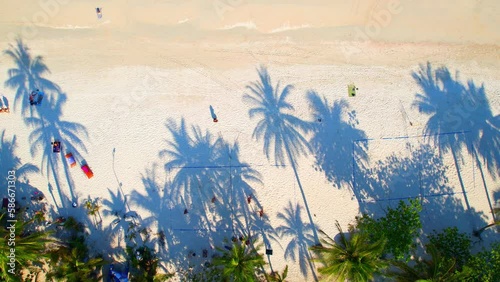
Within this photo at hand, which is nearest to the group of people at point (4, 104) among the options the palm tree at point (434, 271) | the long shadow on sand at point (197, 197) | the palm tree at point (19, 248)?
the palm tree at point (19, 248)

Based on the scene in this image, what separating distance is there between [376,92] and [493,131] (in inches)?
236

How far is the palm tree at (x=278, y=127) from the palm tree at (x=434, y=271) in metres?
5.43

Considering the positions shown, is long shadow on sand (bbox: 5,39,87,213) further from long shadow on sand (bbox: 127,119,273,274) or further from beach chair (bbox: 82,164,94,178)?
long shadow on sand (bbox: 127,119,273,274)

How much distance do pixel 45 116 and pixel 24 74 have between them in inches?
96.0

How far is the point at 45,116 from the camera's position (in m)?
17.0

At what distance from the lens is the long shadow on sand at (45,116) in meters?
16.9

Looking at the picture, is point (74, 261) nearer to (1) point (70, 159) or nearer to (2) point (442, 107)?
(1) point (70, 159)

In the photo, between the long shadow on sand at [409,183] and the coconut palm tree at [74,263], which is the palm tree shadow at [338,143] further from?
the coconut palm tree at [74,263]

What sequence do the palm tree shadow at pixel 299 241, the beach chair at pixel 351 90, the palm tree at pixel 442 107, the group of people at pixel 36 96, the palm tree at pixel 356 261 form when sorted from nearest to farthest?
the palm tree at pixel 356 261
the palm tree shadow at pixel 299 241
the palm tree at pixel 442 107
the beach chair at pixel 351 90
the group of people at pixel 36 96

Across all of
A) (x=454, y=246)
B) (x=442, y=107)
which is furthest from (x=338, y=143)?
(x=454, y=246)

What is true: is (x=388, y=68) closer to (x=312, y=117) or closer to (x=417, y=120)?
(x=417, y=120)

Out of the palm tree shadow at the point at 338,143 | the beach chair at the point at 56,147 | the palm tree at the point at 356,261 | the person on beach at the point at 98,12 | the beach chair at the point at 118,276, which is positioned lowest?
the palm tree at the point at 356,261

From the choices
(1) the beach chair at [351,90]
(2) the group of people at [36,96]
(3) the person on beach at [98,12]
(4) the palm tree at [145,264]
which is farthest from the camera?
(3) the person on beach at [98,12]

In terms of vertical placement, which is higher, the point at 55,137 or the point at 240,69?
the point at 240,69
